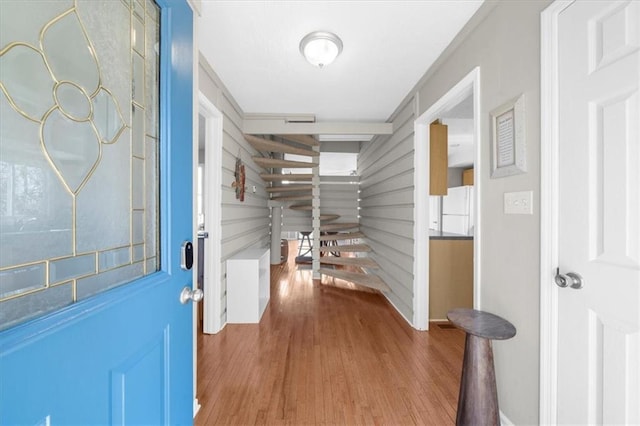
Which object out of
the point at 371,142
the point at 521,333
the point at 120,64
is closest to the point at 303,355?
the point at 521,333

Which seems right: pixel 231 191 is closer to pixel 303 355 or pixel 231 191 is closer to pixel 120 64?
pixel 303 355

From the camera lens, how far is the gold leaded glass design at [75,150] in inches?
19.6

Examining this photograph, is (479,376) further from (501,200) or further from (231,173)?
(231,173)

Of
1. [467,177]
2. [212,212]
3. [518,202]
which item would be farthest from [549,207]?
[467,177]

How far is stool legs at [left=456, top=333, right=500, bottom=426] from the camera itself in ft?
4.37

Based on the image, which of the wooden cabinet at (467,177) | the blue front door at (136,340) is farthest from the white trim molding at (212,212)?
the wooden cabinet at (467,177)

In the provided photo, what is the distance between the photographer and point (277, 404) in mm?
1652

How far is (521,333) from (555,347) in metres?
0.19

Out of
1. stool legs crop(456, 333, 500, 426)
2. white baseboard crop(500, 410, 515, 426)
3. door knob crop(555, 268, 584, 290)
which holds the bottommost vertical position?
white baseboard crop(500, 410, 515, 426)

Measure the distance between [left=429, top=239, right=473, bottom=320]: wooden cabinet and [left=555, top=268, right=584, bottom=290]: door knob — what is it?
185cm

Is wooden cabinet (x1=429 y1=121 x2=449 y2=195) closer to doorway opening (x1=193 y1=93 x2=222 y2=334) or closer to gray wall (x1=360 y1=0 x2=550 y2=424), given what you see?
gray wall (x1=360 y1=0 x2=550 y2=424)

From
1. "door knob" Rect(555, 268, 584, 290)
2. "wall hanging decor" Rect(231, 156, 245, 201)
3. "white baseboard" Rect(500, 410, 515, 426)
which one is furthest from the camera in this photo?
"wall hanging decor" Rect(231, 156, 245, 201)

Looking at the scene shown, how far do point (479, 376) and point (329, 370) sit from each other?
108 centimetres

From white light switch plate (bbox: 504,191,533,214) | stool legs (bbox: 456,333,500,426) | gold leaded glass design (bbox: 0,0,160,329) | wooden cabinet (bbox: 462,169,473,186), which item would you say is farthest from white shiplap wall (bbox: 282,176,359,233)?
gold leaded glass design (bbox: 0,0,160,329)
